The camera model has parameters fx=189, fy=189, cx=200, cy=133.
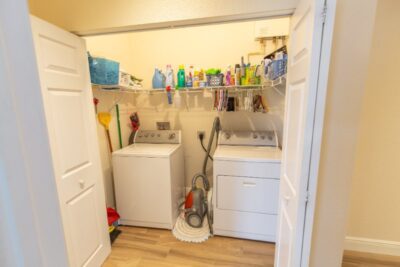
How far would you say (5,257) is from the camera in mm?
378

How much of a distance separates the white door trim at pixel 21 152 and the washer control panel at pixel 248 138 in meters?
2.01

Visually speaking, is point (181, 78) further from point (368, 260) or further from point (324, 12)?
point (368, 260)

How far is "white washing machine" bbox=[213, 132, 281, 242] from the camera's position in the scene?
6.01 ft

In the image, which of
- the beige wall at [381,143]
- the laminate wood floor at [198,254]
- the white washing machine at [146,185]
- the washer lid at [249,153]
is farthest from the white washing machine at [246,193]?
the beige wall at [381,143]

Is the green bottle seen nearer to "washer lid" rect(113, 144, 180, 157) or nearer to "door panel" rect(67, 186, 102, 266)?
"washer lid" rect(113, 144, 180, 157)

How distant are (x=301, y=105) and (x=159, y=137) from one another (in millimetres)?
1908

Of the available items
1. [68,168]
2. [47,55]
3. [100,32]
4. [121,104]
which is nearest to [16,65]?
[47,55]

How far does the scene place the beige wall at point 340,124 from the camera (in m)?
0.84

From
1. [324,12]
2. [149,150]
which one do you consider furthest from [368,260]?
[149,150]

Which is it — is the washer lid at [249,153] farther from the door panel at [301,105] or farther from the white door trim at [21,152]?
the white door trim at [21,152]

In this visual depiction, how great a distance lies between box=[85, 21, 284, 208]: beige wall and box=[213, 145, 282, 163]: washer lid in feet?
1.23

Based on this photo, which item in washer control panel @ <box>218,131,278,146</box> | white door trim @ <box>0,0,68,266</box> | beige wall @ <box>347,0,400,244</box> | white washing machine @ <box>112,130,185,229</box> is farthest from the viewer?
washer control panel @ <box>218,131,278,146</box>

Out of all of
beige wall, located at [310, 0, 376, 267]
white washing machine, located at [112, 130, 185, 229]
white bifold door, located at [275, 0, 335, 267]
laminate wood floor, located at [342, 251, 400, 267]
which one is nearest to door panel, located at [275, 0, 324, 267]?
white bifold door, located at [275, 0, 335, 267]

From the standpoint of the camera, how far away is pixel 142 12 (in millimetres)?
1290
